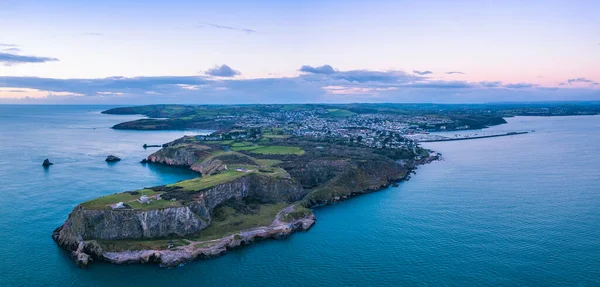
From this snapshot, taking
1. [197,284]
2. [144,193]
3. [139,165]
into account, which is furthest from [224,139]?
[197,284]

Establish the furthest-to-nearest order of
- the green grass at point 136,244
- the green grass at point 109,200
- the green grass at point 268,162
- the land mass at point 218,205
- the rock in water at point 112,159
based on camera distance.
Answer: the rock in water at point 112,159 → the green grass at point 268,162 → the green grass at point 109,200 → the land mass at point 218,205 → the green grass at point 136,244

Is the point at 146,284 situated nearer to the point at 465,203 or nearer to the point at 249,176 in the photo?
the point at 249,176

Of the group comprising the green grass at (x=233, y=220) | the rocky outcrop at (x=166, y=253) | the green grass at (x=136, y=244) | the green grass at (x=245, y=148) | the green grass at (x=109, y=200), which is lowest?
the rocky outcrop at (x=166, y=253)

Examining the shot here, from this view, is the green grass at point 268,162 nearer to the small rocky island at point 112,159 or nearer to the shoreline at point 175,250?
the shoreline at point 175,250

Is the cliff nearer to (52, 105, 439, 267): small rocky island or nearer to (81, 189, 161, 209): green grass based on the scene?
(52, 105, 439, 267): small rocky island

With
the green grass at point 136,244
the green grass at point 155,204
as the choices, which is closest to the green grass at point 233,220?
the green grass at point 136,244

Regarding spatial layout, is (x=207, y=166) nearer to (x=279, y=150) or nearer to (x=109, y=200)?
(x=279, y=150)

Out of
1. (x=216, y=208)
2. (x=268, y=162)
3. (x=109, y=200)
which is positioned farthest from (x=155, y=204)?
(x=268, y=162)
